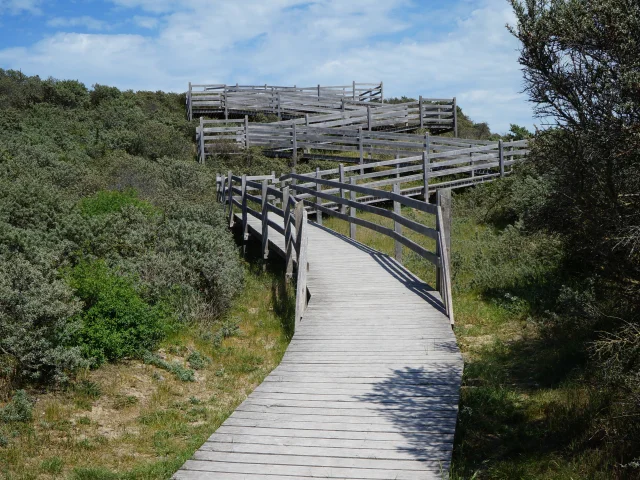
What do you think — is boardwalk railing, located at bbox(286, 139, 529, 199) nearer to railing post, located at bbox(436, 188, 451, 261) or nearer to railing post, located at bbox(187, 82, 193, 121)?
railing post, located at bbox(436, 188, 451, 261)

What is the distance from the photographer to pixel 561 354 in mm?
8117

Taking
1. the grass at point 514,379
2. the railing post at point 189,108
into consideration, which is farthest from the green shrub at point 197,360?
the railing post at point 189,108

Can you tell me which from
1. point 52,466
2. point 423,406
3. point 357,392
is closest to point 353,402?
point 357,392

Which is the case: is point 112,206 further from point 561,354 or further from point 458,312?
point 561,354

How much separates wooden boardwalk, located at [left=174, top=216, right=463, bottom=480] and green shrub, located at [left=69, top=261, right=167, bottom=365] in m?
2.20

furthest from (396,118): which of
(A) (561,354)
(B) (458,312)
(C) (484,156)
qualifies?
(A) (561,354)

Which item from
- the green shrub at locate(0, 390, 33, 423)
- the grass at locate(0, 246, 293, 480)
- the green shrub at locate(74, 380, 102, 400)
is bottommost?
the grass at locate(0, 246, 293, 480)

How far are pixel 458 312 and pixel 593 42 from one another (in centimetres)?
579

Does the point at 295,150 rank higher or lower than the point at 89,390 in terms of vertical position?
higher

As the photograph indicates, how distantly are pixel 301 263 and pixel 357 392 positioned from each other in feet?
12.0

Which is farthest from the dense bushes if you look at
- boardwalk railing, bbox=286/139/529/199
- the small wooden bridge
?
boardwalk railing, bbox=286/139/529/199

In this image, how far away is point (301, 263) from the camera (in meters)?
9.60

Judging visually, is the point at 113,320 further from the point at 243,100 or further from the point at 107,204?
the point at 243,100

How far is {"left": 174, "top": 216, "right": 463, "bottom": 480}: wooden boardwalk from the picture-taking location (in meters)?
4.82
